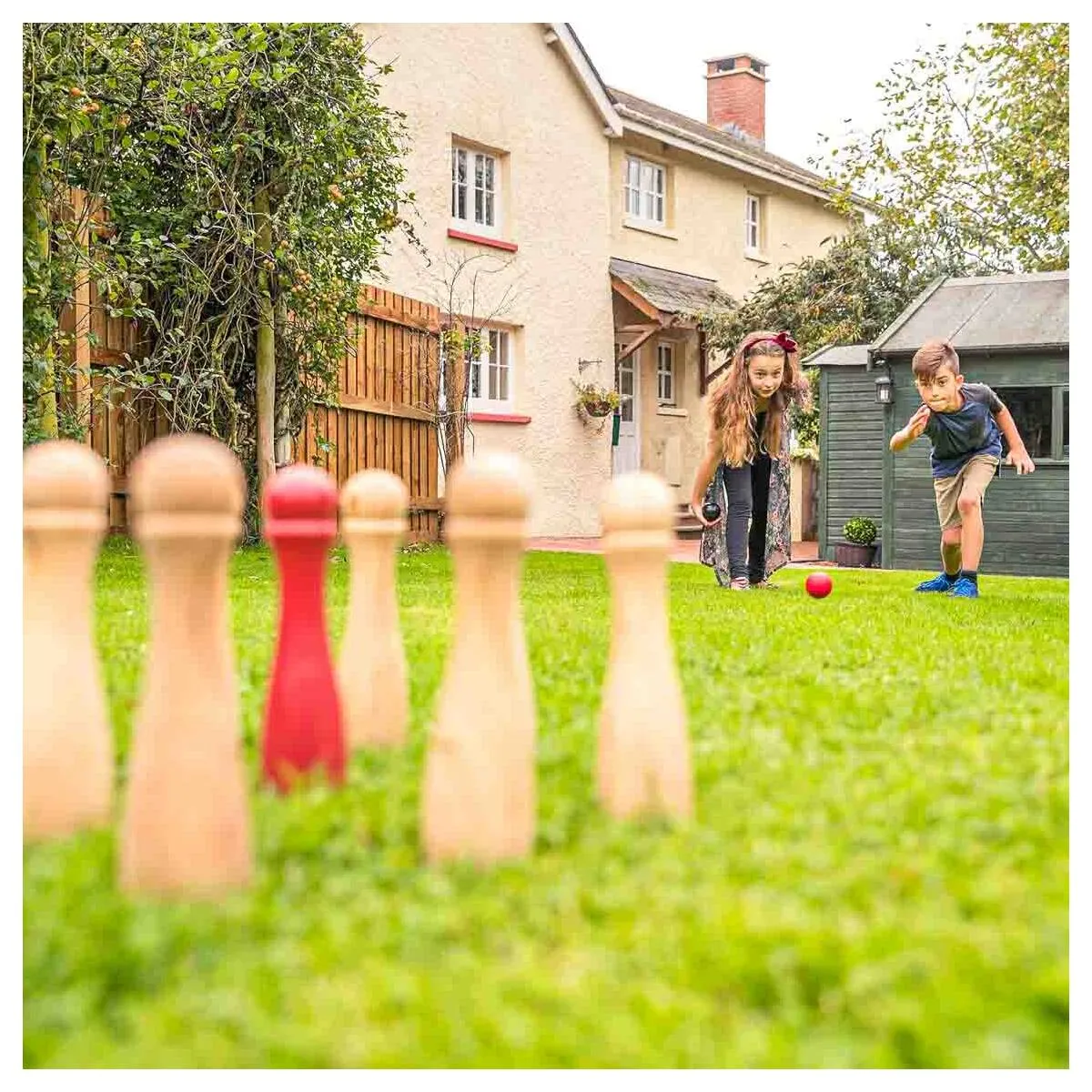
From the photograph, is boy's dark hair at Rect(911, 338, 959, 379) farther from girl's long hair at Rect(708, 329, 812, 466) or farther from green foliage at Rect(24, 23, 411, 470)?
green foliage at Rect(24, 23, 411, 470)

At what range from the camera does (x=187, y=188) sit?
814cm

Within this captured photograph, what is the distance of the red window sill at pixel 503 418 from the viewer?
13656 mm

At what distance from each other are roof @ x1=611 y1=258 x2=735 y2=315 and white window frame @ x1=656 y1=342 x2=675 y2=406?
2.84ft

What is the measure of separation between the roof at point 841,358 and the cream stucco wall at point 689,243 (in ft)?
9.77

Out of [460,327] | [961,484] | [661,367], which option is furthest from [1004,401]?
[661,367]

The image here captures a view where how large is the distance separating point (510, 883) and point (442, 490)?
10.8 metres

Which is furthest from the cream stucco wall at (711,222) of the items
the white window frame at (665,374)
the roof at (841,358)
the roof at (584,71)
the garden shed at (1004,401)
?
the garden shed at (1004,401)

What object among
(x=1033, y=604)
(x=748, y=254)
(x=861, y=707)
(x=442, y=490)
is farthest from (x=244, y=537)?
(x=748, y=254)

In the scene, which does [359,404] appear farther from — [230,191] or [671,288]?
[671,288]

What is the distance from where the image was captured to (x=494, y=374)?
1445 centimetres

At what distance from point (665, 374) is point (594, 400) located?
248 cm

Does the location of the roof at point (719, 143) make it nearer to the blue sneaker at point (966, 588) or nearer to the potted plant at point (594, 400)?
the potted plant at point (594, 400)

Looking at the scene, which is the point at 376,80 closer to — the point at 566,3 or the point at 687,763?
the point at 566,3

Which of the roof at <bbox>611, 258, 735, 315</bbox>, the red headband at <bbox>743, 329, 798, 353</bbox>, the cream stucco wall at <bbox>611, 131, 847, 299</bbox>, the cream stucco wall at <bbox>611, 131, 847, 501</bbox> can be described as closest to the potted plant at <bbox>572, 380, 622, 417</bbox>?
the roof at <bbox>611, 258, 735, 315</bbox>
